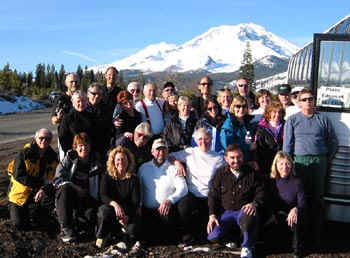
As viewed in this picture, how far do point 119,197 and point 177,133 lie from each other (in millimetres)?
1191

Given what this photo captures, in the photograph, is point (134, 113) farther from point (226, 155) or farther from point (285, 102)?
point (285, 102)

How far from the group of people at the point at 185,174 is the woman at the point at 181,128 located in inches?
0.6

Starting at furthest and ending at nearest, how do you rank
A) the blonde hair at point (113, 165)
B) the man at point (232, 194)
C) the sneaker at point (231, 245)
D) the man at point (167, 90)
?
the man at point (167, 90)
the blonde hair at point (113, 165)
the sneaker at point (231, 245)
the man at point (232, 194)

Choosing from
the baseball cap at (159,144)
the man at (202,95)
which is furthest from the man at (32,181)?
the man at (202,95)

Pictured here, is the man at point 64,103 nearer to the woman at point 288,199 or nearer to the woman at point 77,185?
the woman at point 77,185

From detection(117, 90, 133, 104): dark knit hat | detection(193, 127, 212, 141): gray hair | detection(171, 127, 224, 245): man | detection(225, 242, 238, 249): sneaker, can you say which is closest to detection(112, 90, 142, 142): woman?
detection(117, 90, 133, 104): dark knit hat

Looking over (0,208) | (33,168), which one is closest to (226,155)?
(33,168)

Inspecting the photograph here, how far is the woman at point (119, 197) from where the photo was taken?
5094 millimetres

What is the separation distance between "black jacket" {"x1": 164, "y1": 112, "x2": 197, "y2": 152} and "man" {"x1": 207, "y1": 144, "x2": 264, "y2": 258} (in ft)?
2.67

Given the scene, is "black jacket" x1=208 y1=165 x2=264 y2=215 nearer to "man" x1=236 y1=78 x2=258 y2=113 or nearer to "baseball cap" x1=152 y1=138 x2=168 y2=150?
"baseball cap" x1=152 y1=138 x2=168 y2=150

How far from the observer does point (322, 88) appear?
18.1ft

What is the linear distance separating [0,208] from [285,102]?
15.5 feet

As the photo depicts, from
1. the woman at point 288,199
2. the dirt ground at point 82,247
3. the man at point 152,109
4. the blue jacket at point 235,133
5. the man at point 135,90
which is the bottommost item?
the dirt ground at point 82,247

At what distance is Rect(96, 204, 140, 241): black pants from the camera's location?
5.08 metres
